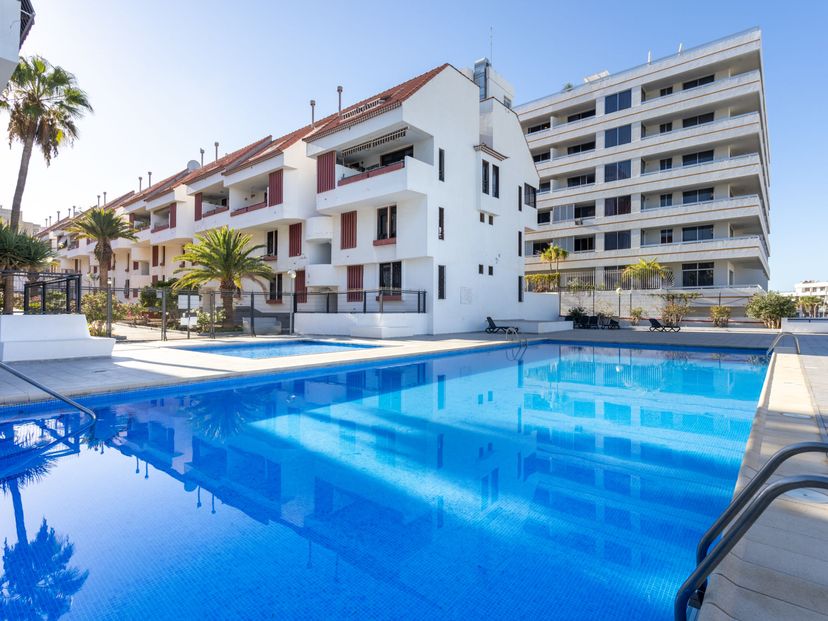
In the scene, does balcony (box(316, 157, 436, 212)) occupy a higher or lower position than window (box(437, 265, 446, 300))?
higher

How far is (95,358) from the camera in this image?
11711mm

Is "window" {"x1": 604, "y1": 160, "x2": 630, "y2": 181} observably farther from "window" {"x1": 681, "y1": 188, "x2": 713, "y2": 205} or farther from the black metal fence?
the black metal fence

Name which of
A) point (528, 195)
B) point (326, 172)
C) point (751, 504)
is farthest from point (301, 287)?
point (751, 504)

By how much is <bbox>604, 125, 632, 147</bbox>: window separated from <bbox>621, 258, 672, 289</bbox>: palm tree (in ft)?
38.2

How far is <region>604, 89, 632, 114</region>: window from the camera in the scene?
38.7 meters

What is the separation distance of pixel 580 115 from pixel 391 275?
3224 centimetres

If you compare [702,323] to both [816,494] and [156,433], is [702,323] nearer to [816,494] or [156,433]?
[816,494]

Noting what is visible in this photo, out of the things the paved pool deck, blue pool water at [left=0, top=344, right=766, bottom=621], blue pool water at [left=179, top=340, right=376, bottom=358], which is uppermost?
the paved pool deck

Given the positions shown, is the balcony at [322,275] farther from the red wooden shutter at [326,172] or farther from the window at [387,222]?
the red wooden shutter at [326,172]

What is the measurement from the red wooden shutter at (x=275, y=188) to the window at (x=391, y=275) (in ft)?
25.4

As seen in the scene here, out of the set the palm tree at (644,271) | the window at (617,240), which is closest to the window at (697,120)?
the window at (617,240)

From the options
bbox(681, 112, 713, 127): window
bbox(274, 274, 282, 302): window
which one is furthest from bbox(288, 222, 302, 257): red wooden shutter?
bbox(681, 112, 713, 127): window

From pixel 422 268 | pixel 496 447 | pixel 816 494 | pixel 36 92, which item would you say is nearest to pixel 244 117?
pixel 36 92

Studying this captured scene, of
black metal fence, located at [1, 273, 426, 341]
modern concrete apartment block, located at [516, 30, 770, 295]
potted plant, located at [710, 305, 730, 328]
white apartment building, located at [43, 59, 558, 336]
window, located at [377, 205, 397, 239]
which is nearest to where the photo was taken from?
black metal fence, located at [1, 273, 426, 341]
